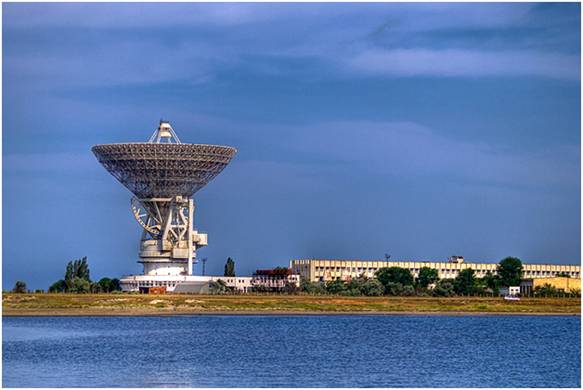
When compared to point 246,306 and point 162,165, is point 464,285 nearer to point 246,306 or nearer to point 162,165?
point 162,165

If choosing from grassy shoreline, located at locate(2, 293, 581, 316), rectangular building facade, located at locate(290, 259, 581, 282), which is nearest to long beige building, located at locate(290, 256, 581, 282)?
rectangular building facade, located at locate(290, 259, 581, 282)

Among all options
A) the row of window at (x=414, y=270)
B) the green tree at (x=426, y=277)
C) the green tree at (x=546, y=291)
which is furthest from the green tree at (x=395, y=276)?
the green tree at (x=546, y=291)

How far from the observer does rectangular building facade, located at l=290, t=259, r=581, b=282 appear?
187375 millimetres

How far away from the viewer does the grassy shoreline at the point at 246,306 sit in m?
114

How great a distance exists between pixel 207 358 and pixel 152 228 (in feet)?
289

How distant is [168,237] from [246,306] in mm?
32065

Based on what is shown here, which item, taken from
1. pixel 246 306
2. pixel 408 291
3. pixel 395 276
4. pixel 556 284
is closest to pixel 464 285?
pixel 408 291

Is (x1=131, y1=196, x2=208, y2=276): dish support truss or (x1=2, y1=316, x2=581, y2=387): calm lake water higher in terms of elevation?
(x1=131, y1=196, x2=208, y2=276): dish support truss

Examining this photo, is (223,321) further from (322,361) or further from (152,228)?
(152,228)

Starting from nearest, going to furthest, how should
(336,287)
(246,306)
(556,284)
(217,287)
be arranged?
(246,306) → (217,287) → (336,287) → (556,284)

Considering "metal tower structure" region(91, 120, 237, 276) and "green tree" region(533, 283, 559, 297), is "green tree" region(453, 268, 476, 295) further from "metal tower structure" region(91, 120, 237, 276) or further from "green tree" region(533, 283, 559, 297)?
"metal tower structure" region(91, 120, 237, 276)

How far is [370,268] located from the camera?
194125 mm

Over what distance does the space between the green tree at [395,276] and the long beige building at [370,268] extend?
35.5 feet

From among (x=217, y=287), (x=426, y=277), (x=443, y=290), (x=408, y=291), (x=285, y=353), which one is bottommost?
(x=285, y=353)
